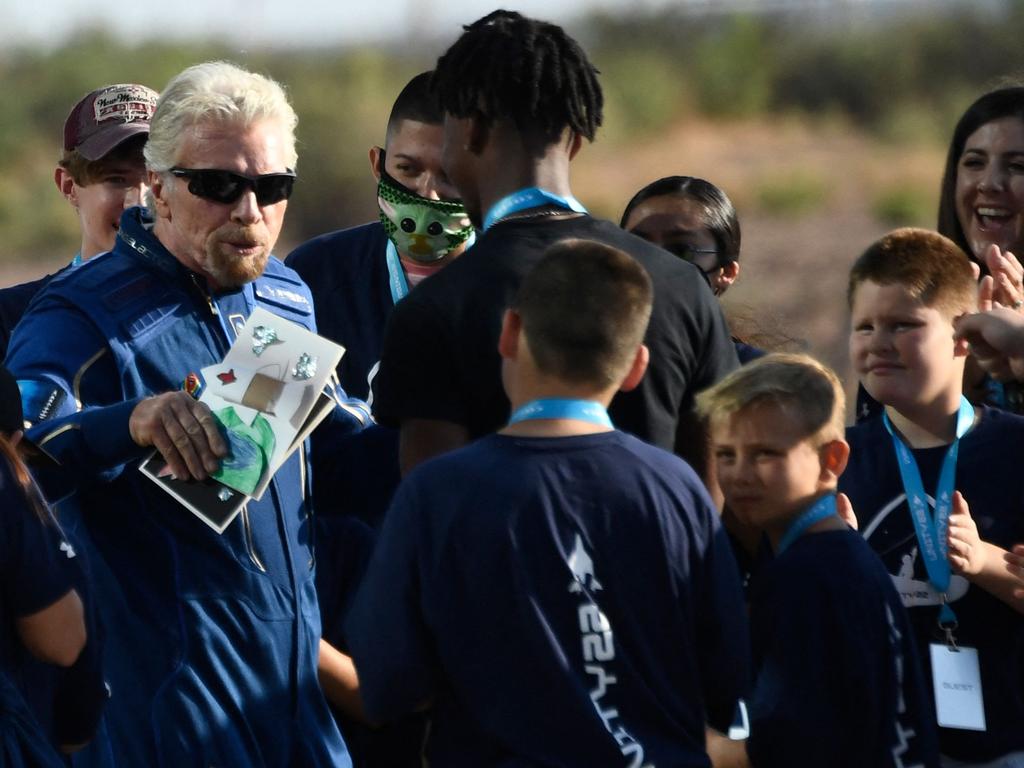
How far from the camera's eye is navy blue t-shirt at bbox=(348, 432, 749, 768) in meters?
3.65

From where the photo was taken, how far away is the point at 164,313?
4.52 metres

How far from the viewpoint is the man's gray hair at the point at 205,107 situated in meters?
4.66

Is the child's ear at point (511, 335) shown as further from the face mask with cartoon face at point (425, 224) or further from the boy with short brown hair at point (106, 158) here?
the boy with short brown hair at point (106, 158)

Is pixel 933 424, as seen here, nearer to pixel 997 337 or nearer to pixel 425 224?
pixel 997 337

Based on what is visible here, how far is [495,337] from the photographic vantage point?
13.1 feet

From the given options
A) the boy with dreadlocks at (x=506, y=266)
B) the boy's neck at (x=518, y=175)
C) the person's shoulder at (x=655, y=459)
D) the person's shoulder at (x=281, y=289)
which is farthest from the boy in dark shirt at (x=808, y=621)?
the person's shoulder at (x=281, y=289)

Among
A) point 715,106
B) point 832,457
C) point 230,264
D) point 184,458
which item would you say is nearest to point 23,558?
point 184,458

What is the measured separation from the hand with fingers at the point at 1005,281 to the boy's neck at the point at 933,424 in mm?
314

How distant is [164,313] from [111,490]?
0.44 m

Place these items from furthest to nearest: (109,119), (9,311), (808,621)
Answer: (109,119) → (9,311) → (808,621)

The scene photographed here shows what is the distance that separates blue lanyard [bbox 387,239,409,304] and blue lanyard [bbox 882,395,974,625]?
1.68m

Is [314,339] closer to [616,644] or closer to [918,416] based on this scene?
[616,644]

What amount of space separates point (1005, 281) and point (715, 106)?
109ft

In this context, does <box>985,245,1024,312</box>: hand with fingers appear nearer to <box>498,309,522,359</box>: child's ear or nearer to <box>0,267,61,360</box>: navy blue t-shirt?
<box>498,309,522,359</box>: child's ear
